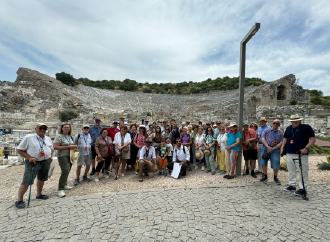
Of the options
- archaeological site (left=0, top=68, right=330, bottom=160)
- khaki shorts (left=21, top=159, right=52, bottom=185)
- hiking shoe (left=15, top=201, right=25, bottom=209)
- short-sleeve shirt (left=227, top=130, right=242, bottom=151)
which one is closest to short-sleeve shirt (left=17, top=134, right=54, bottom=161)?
khaki shorts (left=21, top=159, right=52, bottom=185)

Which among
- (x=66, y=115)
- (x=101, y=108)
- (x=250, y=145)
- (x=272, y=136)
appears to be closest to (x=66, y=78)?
(x=101, y=108)

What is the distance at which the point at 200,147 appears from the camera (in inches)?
227

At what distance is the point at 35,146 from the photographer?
357 cm

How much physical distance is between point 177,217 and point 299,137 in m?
3.14

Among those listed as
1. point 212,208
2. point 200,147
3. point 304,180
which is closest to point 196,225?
point 212,208

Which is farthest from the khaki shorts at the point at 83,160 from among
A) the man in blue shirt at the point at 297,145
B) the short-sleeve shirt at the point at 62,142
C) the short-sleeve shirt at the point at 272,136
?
the man in blue shirt at the point at 297,145

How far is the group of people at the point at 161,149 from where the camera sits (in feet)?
12.1

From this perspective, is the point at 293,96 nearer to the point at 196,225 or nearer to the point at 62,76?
the point at 196,225

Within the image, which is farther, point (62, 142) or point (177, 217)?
point (62, 142)

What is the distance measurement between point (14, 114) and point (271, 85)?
3917 cm

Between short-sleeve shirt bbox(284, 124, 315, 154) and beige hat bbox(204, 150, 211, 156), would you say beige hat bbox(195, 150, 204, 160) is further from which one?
short-sleeve shirt bbox(284, 124, 315, 154)

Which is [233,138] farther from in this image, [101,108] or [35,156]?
[101,108]

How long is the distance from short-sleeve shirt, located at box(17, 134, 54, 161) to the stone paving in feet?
3.36

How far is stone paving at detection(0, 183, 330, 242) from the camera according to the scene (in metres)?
2.50
